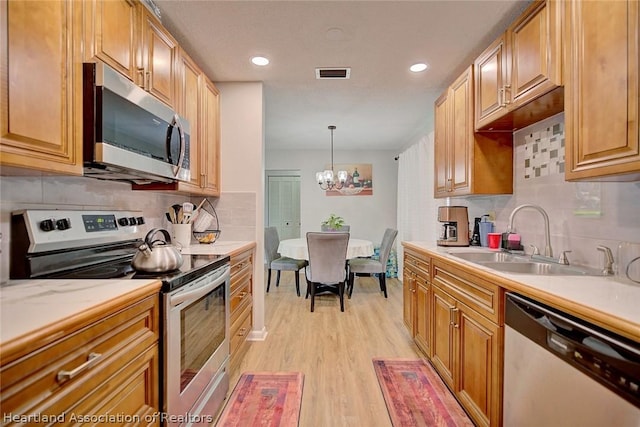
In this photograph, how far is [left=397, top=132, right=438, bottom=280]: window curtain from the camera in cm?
420

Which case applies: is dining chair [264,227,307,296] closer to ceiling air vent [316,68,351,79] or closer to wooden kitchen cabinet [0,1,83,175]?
ceiling air vent [316,68,351,79]

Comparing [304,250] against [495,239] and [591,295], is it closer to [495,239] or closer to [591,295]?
[495,239]

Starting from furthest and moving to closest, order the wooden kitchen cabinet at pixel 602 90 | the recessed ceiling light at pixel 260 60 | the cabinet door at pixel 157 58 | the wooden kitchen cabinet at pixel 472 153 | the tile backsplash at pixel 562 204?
the recessed ceiling light at pixel 260 60, the wooden kitchen cabinet at pixel 472 153, the cabinet door at pixel 157 58, the tile backsplash at pixel 562 204, the wooden kitchen cabinet at pixel 602 90

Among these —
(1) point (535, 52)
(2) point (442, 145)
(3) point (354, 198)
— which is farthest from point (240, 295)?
(3) point (354, 198)

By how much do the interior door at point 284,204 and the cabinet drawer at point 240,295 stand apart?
12.5ft

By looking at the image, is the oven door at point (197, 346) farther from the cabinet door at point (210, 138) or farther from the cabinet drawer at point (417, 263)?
the cabinet drawer at point (417, 263)

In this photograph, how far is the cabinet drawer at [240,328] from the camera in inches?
87.1

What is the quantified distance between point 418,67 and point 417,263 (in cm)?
162

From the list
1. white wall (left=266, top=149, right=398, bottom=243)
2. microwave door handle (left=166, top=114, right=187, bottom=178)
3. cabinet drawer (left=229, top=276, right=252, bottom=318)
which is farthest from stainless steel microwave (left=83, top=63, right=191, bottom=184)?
white wall (left=266, top=149, right=398, bottom=243)

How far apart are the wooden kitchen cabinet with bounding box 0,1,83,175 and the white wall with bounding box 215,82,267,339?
1.68 m

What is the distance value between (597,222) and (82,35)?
2504 mm

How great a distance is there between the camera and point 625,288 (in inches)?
46.8

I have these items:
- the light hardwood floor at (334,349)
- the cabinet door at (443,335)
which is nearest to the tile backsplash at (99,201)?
the light hardwood floor at (334,349)

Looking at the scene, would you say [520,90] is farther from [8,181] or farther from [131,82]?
[8,181]
